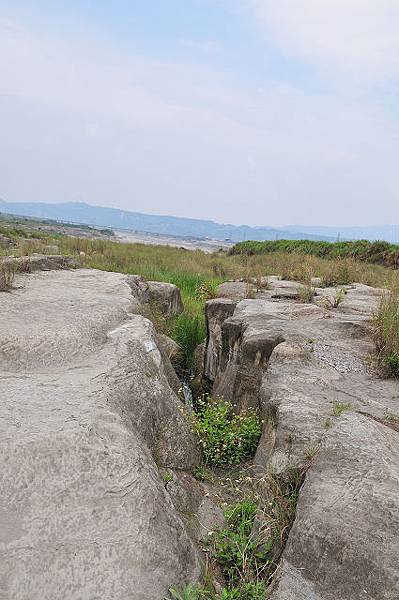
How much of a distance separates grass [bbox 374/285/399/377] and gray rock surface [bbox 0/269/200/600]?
2.10m

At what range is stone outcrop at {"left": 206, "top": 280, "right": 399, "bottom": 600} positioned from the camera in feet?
8.05

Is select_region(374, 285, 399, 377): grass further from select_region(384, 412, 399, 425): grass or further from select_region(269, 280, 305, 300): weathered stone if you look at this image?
select_region(269, 280, 305, 300): weathered stone

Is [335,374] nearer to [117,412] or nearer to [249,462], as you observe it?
[249,462]

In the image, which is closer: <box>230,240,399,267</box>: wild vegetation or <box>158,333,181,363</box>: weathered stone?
<box>158,333,181,363</box>: weathered stone

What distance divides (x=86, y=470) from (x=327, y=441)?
1579mm

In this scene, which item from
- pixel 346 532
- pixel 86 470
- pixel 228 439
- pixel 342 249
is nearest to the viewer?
pixel 346 532

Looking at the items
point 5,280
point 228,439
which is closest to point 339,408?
point 228,439

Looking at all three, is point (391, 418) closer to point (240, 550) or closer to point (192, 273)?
point (240, 550)

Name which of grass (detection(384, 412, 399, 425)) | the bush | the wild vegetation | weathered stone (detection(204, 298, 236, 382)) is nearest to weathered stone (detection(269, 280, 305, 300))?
weathered stone (detection(204, 298, 236, 382))

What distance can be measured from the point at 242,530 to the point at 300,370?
1945 millimetres

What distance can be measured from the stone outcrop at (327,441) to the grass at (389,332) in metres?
0.17

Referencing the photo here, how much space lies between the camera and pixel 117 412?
3.40 meters

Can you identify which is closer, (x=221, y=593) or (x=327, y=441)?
(x=221, y=593)

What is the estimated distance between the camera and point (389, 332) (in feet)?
16.1
